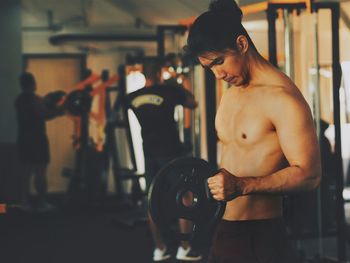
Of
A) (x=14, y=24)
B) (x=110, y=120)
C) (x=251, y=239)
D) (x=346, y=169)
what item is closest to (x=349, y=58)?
(x=346, y=169)

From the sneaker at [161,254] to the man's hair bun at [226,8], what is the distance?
10.2ft

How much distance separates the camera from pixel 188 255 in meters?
4.88

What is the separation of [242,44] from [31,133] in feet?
17.9

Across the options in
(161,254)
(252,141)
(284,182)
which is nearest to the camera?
(284,182)

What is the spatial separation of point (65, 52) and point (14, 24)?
249 cm

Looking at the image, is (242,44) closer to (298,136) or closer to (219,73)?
(219,73)

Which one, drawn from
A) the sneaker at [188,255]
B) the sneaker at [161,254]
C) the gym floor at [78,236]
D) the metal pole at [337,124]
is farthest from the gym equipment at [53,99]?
the metal pole at [337,124]

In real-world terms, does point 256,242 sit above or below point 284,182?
below

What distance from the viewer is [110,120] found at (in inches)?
301

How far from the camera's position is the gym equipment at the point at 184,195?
191 centimetres

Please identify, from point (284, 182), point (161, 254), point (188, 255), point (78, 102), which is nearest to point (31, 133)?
point (78, 102)

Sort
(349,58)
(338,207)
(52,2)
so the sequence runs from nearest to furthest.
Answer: (338,207), (349,58), (52,2)

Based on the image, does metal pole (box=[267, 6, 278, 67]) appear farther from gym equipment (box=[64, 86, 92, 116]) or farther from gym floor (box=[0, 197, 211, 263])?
gym equipment (box=[64, 86, 92, 116])

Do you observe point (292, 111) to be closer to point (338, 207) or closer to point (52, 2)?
point (338, 207)
